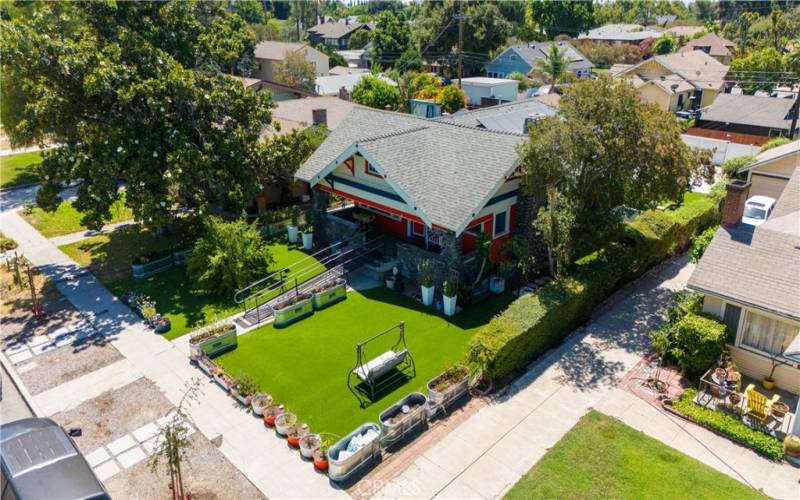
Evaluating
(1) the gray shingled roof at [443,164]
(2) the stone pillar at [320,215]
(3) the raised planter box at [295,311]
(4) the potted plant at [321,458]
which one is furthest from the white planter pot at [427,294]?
(4) the potted plant at [321,458]

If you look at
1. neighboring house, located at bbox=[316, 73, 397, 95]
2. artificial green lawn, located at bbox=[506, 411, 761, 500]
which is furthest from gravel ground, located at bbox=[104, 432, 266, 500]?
neighboring house, located at bbox=[316, 73, 397, 95]

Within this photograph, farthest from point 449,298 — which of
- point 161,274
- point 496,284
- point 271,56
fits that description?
point 271,56

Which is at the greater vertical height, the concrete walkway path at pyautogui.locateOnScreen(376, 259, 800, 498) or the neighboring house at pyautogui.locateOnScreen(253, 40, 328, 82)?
the neighboring house at pyautogui.locateOnScreen(253, 40, 328, 82)

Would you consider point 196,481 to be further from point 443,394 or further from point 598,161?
point 598,161

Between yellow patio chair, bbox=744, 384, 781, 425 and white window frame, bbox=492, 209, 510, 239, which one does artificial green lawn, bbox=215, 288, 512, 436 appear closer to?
white window frame, bbox=492, 209, 510, 239

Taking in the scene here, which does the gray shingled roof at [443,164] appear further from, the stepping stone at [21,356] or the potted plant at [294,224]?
the stepping stone at [21,356]

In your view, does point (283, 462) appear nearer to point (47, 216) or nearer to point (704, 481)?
point (704, 481)
